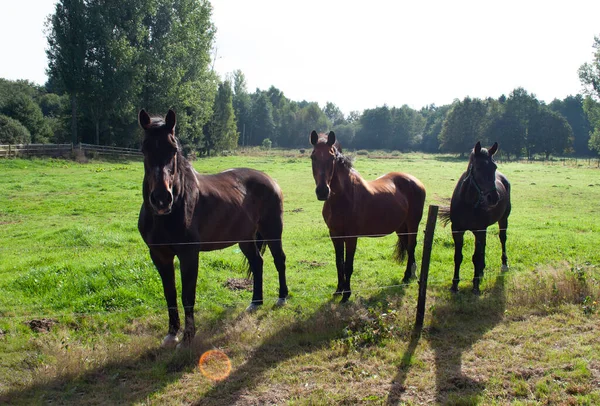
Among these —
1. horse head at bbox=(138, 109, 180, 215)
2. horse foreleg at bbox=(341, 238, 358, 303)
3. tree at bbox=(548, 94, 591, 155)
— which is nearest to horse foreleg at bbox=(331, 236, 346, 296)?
horse foreleg at bbox=(341, 238, 358, 303)

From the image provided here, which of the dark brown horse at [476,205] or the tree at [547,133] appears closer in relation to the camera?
the dark brown horse at [476,205]

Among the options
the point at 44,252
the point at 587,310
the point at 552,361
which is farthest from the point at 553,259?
the point at 44,252

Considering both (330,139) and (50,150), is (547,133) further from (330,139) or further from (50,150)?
(330,139)

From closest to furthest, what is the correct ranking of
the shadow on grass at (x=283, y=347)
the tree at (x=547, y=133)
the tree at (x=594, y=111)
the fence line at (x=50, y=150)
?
the shadow on grass at (x=283, y=347) → the fence line at (x=50, y=150) → the tree at (x=594, y=111) → the tree at (x=547, y=133)

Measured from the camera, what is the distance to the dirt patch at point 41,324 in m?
5.11

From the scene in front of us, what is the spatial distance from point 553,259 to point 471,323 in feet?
13.8

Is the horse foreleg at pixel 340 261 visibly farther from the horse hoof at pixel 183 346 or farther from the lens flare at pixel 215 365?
the horse hoof at pixel 183 346

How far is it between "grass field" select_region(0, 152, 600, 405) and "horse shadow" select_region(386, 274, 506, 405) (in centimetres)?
2

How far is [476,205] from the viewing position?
22.6 ft

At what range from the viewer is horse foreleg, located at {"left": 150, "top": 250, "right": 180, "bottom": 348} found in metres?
4.72

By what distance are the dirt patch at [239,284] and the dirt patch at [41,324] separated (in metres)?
2.47

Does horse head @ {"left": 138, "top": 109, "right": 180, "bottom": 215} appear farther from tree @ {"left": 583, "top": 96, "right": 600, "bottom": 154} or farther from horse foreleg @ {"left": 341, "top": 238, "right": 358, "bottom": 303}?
tree @ {"left": 583, "top": 96, "right": 600, "bottom": 154}

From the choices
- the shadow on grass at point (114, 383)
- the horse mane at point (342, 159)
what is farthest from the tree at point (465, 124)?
the shadow on grass at point (114, 383)

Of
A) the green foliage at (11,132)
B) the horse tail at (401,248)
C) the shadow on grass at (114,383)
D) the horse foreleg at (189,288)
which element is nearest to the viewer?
the shadow on grass at (114,383)
